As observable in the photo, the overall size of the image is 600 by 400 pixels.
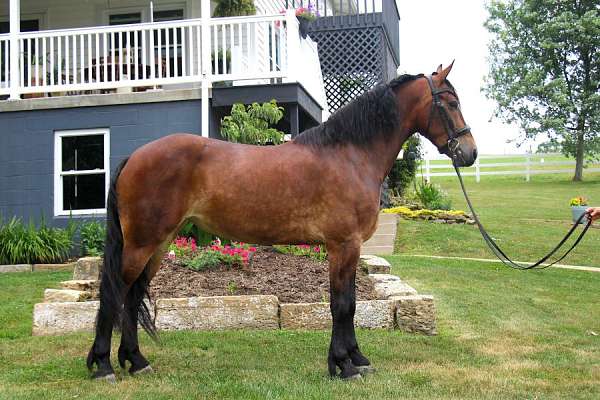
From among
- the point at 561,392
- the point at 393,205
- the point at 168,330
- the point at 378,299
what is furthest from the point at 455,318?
the point at 393,205

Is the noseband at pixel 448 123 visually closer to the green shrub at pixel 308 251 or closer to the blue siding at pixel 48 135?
the green shrub at pixel 308 251

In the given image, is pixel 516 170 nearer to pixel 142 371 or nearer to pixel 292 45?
pixel 292 45

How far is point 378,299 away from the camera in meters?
6.14

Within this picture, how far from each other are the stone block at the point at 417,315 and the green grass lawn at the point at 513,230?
6.55 metres

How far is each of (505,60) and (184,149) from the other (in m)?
30.2

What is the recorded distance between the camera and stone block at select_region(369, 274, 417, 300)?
6.15 meters

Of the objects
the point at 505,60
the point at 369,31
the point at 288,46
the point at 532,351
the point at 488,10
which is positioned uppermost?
the point at 488,10

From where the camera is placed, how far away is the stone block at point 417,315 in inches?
224

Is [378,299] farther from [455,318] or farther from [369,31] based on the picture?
[369,31]

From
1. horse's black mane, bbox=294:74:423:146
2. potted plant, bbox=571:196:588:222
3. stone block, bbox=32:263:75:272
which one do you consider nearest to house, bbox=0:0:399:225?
stone block, bbox=32:263:75:272

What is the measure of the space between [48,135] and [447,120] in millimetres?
8620

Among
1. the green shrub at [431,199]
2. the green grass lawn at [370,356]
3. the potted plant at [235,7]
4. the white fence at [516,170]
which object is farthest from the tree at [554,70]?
the green grass lawn at [370,356]

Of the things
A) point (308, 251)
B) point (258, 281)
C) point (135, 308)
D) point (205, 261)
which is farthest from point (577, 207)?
point (135, 308)

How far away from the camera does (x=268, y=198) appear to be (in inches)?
174
